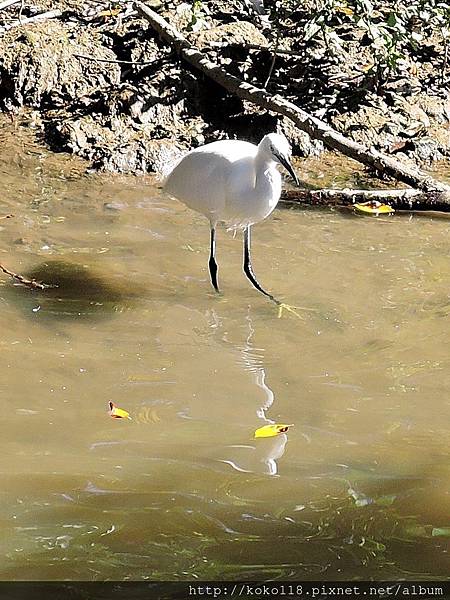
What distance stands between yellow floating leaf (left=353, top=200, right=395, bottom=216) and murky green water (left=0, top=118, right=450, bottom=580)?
11cm

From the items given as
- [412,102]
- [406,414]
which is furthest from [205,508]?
[412,102]

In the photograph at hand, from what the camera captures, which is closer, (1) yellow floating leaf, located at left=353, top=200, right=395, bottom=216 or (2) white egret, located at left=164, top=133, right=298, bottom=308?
(2) white egret, located at left=164, top=133, right=298, bottom=308

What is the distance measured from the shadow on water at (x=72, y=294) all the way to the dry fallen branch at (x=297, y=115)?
2.20 meters

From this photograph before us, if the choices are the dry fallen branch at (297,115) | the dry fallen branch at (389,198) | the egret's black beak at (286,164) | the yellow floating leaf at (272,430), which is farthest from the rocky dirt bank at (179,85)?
the yellow floating leaf at (272,430)

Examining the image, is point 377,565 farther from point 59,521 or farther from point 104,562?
point 59,521

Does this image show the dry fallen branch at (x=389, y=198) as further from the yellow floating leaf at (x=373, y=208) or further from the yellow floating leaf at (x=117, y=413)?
the yellow floating leaf at (x=117, y=413)

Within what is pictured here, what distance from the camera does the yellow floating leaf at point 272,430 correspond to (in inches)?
144

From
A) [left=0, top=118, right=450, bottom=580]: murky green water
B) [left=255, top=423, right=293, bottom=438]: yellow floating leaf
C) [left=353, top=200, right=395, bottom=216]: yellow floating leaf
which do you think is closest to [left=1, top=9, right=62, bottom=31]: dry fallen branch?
[left=0, top=118, right=450, bottom=580]: murky green water

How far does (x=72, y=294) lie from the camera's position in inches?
196

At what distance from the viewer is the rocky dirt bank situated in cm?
715

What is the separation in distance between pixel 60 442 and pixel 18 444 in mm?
152

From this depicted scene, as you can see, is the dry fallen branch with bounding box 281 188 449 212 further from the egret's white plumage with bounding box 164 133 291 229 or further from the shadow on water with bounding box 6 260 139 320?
the shadow on water with bounding box 6 260 139 320

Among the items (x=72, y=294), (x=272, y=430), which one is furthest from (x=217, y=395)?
(x=72, y=294)

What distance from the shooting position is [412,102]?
304 inches
